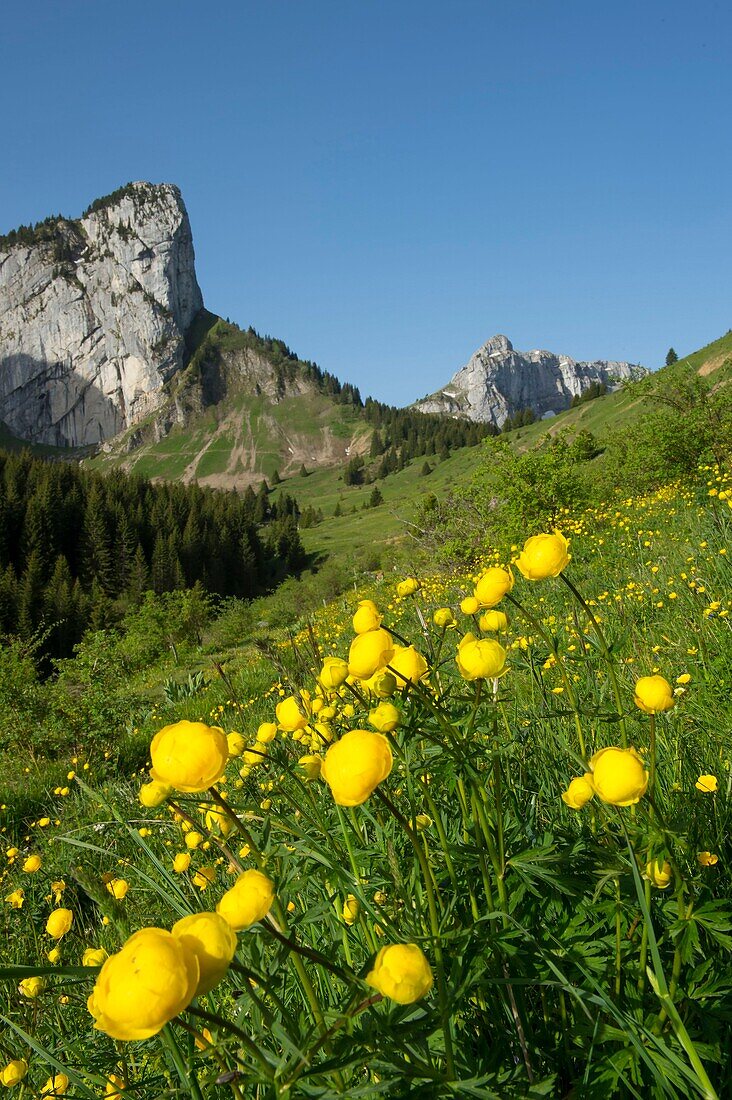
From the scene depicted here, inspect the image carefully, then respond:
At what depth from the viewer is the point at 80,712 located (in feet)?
23.4

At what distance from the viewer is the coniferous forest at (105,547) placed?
3903cm

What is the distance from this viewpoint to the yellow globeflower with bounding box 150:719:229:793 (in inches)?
32.6

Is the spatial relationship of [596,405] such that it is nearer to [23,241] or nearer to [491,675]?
[491,675]

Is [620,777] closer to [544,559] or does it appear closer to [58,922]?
[544,559]

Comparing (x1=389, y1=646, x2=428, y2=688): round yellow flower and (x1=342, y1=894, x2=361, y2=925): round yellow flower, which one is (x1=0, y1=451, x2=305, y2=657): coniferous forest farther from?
(x1=389, y1=646, x2=428, y2=688): round yellow flower

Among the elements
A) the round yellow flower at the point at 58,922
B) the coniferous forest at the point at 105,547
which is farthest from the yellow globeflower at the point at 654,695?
the coniferous forest at the point at 105,547

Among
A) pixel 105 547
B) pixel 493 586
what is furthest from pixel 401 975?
pixel 105 547

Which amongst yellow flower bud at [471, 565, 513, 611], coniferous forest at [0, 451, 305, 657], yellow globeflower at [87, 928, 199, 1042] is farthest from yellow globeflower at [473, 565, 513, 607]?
coniferous forest at [0, 451, 305, 657]

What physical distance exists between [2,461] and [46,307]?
358 ft

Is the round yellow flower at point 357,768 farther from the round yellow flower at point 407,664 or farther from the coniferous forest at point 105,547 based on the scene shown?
the coniferous forest at point 105,547

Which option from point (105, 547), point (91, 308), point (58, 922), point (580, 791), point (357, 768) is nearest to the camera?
point (357, 768)

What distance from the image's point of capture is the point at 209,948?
2.00 ft

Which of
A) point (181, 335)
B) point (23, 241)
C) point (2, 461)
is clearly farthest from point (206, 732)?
point (23, 241)

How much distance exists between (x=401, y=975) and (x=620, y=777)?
15.4 inches
